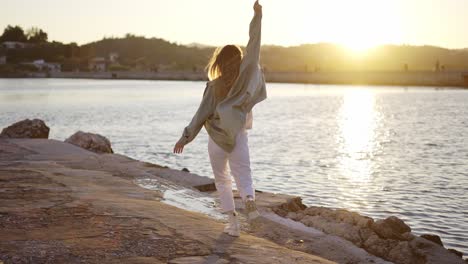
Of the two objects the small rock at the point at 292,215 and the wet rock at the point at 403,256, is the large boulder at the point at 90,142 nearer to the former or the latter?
the small rock at the point at 292,215

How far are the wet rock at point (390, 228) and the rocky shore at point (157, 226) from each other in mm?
13

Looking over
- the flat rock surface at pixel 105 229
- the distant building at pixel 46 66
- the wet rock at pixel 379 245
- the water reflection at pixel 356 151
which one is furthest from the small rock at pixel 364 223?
the distant building at pixel 46 66

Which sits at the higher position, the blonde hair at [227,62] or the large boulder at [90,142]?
the blonde hair at [227,62]

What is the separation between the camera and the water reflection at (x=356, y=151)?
13164 mm

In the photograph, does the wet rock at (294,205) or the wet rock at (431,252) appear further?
the wet rock at (294,205)

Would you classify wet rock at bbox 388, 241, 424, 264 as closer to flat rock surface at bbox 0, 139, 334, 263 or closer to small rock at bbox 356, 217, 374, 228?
small rock at bbox 356, 217, 374, 228

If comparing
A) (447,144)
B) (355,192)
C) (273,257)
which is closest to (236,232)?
(273,257)

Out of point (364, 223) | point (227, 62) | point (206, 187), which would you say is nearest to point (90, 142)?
point (206, 187)

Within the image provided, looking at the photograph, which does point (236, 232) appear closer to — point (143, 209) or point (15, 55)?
point (143, 209)

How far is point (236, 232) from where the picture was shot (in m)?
5.75

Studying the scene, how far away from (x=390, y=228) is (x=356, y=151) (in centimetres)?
1431

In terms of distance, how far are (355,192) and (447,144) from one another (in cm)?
1074

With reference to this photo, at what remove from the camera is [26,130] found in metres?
16.9

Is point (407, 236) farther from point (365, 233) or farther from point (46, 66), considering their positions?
point (46, 66)
